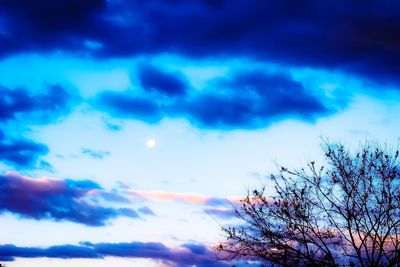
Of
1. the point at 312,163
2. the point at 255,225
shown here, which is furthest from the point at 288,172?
the point at 255,225

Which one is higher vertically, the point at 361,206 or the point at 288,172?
the point at 288,172

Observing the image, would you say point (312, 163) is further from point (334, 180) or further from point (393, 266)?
point (393, 266)

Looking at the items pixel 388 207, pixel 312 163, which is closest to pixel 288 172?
pixel 312 163

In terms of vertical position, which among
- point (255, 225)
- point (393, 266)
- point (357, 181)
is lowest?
point (393, 266)

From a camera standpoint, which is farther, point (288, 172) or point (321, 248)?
point (288, 172)

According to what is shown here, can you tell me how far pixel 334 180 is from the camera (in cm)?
1809

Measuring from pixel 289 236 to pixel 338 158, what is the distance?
3.59 m

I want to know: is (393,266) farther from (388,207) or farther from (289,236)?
(289,236)

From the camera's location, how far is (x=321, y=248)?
17.0 meters

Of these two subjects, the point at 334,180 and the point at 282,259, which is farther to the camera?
the point at 334,180

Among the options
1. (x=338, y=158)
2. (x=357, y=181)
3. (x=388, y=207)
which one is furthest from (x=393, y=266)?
(x=338, y=158)

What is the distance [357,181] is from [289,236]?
128 inches

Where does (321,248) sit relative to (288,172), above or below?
below

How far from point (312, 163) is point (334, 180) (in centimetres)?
104
